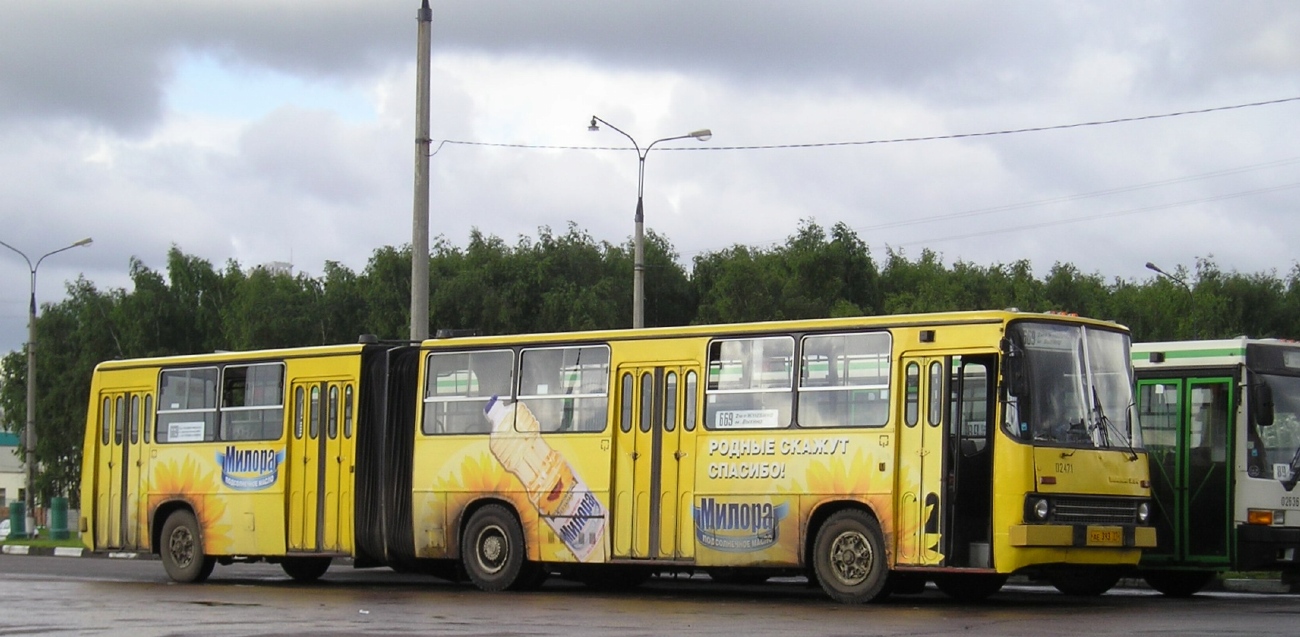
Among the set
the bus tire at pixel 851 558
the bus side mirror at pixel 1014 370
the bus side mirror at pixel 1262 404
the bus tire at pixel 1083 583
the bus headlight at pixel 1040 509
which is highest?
the bus side mirror at pixel 1014 370

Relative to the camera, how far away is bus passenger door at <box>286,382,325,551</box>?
862 inches

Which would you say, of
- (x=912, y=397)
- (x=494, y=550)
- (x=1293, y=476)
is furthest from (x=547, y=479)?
(x=1293, y=476)

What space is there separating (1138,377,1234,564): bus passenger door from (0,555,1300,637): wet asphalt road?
2.20 feet

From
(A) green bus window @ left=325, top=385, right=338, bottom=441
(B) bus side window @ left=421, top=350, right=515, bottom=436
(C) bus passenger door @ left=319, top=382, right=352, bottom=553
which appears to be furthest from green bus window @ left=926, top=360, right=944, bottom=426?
(A) green bus window @ left=325, top=385, right=338, bottom=441

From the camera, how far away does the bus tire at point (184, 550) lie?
23.1 metres

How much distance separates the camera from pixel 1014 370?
1608 cm

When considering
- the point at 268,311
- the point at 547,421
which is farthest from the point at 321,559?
the point at 268,311

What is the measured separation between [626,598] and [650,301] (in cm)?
5961

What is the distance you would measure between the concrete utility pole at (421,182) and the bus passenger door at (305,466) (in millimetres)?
3180

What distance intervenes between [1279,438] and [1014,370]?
420cm

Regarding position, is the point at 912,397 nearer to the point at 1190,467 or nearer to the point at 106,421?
the point at 1190,467

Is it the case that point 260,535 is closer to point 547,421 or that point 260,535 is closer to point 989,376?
point 547,421

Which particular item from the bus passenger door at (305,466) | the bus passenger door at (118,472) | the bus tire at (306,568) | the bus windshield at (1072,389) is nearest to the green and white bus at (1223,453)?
the bus windshield at (1072,389)

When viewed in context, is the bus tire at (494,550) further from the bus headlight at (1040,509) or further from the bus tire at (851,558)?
the bus headlight at (1040,509)
